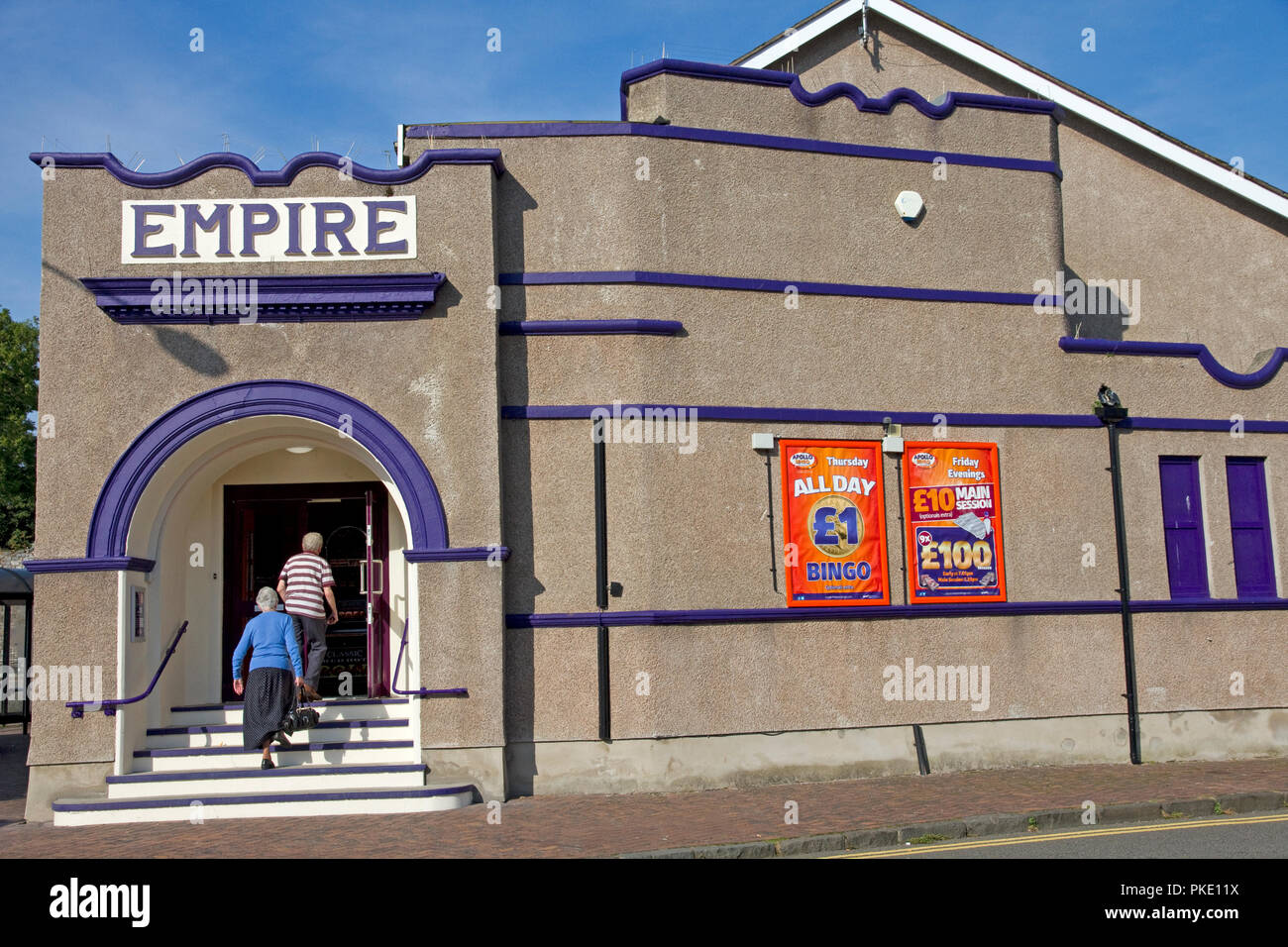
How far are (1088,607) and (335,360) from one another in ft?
26.8

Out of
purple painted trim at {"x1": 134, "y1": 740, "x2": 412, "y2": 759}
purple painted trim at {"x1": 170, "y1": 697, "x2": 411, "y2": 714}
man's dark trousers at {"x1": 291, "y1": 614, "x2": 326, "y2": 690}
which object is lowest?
purple painted trim at {"x1": 134, "y1": 740, "x2": 412, "y2": 759}

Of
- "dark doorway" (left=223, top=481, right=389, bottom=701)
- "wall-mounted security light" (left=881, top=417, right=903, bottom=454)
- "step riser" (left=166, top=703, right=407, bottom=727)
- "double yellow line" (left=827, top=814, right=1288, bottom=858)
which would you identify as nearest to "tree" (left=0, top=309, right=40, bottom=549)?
"dark doorway" (left=223, top=481, right=389, bottom=701)

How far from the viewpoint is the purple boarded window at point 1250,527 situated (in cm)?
1348

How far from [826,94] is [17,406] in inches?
1205

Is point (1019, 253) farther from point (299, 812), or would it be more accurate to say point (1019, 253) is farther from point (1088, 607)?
point (299, 812)

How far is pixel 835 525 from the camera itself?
12117 mm

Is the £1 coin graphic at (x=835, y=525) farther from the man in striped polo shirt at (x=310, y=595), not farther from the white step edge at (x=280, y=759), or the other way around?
the man in striped polo shirt at (x=310, y=595)

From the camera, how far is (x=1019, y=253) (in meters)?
13.2

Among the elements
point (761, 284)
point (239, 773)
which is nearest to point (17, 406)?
point (239, 773)

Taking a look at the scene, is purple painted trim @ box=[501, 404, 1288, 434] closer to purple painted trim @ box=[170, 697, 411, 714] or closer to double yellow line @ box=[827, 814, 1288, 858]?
purple painted trim @ box=[170, 697, 411, 714]

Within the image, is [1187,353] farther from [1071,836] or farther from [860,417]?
[1071,836]

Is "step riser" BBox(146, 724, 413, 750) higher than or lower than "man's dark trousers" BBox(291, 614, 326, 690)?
lower

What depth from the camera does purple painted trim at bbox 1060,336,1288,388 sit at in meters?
13.1

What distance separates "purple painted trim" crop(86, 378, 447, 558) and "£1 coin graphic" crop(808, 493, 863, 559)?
374 cm
